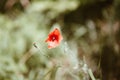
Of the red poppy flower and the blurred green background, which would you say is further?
the blurred green background

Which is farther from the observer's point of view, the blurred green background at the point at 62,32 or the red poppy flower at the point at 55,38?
the blurred green background at the point at 62,32

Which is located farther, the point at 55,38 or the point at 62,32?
the point at 62,32

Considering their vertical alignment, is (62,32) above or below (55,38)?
below

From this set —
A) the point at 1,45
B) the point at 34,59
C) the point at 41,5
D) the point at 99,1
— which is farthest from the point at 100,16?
the point at 1,45

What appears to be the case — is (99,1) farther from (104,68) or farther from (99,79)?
(99,79)

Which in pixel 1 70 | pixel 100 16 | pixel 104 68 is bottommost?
pixel 104 68

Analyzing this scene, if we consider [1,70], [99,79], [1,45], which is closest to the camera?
[99,79]

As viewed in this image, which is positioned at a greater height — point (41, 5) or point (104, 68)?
point (41, 5)

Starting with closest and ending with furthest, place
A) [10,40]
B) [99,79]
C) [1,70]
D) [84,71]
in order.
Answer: [84,71]
[99,79]
[1,70]
[10,40]
